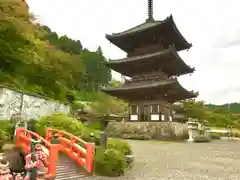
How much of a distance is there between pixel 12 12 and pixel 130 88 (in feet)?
53.3

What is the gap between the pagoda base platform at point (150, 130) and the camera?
29.2 meters

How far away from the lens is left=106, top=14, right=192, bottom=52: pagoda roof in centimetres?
3015

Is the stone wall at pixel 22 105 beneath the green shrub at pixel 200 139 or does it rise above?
above

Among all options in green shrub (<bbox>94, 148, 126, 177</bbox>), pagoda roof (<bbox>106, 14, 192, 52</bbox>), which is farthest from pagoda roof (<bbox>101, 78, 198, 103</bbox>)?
green shrub (<bbox>94, 148, 126, 177</bbox>)

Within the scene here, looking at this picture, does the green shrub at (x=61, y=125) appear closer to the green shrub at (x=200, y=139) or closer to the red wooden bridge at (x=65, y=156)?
the red wooden bridge at (x=65, y=156)

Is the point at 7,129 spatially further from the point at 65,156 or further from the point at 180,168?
the point at 180,168

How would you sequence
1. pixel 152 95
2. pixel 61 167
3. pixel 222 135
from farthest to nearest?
pixel 222 135 → pixel 152 95 → pixel 61 167

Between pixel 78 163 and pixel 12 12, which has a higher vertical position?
pixel 12 12

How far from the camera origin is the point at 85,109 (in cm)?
4194

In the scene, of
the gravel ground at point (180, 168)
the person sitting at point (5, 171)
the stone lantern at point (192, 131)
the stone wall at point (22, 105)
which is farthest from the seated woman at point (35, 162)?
the stone lantern at point (192, 131)

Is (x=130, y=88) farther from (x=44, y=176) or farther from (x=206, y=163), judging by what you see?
(x=44, y=176)

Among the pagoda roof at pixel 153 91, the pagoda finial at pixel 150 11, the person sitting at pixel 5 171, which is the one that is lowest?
the person sitting at pixel 5 171

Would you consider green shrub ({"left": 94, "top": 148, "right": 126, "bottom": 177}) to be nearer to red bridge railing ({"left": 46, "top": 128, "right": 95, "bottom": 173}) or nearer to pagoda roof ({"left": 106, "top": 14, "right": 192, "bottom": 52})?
red bridge railing ({"left": 46, "top": 128, "right": 95, "bottom": 173})

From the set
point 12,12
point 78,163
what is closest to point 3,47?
point 12,12
